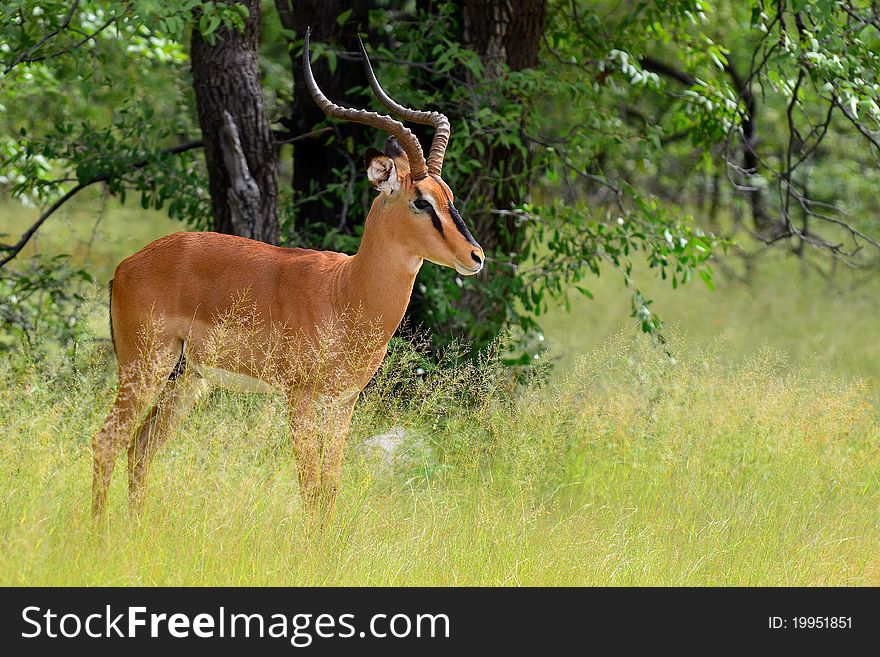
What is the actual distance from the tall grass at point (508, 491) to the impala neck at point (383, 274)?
0.31 metres

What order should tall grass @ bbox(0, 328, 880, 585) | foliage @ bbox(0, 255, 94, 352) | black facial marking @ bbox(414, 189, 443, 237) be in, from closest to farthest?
tall grass @ bbox(0, 328, 880, 585), black facial marking @ bbox(414, 189, 443, 237), foliage @ bbox(0, 255, 94, 352)

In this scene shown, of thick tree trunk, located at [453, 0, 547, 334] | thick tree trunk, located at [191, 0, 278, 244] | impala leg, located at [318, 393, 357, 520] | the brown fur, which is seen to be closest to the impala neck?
the brown fur

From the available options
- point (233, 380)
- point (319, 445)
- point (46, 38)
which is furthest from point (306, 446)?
point (46, 38)

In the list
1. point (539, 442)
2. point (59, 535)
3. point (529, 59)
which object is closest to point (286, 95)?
point (529, 59)

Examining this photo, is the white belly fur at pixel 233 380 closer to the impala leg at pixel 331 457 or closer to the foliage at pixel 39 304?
the impala leg at pixel 331 457

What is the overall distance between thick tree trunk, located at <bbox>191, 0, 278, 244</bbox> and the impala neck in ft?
5.70

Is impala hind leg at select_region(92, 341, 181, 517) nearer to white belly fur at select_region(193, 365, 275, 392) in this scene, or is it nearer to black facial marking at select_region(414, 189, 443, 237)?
white belly fur at select_region(193, 365, 275, 392)

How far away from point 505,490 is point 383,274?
113 centimetres

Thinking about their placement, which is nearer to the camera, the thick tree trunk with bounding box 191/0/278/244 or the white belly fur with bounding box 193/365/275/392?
the white belly fur with bounding box 193/365/275/392

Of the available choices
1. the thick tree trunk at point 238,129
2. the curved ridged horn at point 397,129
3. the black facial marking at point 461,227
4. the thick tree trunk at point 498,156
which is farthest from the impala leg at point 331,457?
the thick tree trunk at point 498,156

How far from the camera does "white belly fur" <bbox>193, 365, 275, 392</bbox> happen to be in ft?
16.0

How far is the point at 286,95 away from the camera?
9508mm

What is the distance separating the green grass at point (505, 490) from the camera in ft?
13.5

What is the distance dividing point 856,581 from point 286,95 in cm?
641
